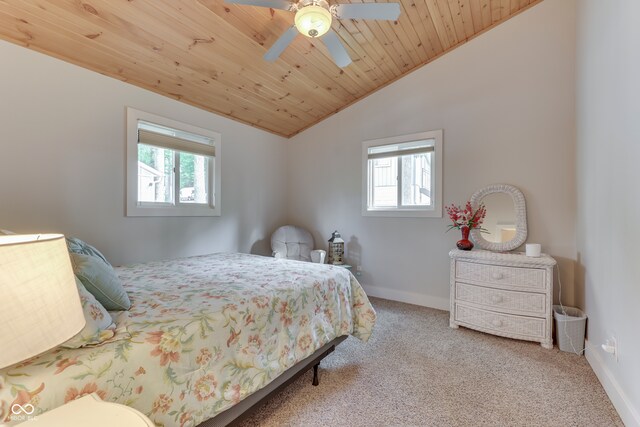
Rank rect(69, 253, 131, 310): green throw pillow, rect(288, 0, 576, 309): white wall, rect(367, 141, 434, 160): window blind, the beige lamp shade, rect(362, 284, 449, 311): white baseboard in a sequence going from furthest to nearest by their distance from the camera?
1. rect(367, 141, 434, 160): window blind
2. rect(362, 284, 449, 311): white baseboard
3. rect(288, 0, 576, 309): white wall
4. rect(69, 253, 131, 310): green throw pillow
5. the beige lamp shade

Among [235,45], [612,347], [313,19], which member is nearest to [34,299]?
[313,19]

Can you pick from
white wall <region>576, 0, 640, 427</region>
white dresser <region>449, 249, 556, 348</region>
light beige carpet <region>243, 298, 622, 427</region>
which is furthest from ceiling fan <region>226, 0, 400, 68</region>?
light beige carpet <region>243, 298, 622, 427</region>

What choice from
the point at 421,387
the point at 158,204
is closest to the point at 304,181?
A: the point at 158,204

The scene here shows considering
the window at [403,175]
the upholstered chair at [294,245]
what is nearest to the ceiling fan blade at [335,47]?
the window at [403,175]

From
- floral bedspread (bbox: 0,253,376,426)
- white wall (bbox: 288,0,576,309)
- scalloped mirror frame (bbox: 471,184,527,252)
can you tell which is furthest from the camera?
scalloped mirror frame (bbox: 471,184,527,252)

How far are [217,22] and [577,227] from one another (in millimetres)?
3576

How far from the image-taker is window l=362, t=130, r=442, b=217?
3.30m

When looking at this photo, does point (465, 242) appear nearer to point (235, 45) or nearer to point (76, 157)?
point (235, 45)

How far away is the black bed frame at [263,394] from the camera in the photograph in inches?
49.5

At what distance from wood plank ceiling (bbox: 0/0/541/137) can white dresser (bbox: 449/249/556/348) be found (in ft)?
7.44

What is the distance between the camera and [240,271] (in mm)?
2104

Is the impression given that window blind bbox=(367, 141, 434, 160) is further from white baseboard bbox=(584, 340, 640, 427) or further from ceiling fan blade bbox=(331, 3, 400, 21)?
white baseboard bbox=(584, 340, 640, 427)

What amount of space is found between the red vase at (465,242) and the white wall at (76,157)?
109 inches

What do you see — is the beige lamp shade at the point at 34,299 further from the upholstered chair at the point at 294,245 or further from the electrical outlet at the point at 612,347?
the upholstered chair at the point at 294,245
